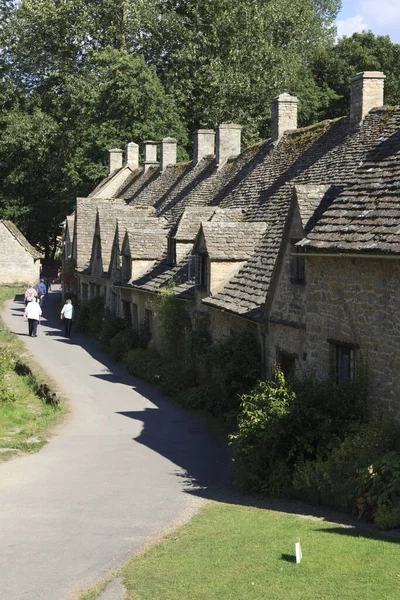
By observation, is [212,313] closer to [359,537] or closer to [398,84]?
[359,537]

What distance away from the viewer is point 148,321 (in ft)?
103

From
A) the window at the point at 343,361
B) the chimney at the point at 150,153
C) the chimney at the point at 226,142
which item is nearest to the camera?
the window at the point at 343,361

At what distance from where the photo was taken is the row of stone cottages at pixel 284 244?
14281 millimetres

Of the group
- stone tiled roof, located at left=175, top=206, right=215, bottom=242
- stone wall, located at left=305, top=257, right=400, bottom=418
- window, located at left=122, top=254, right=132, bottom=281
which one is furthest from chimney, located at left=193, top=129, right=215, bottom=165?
stone wall, located at left=305, top=257, right=400, bottom=418

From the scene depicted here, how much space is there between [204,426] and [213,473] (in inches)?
170

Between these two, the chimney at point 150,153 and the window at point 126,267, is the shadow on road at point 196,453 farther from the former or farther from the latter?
the chimney at point 150,153

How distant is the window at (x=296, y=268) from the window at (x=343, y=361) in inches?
96.2

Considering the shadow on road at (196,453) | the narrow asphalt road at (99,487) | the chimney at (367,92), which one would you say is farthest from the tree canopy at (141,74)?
the narrow asphalt road at (99,487)

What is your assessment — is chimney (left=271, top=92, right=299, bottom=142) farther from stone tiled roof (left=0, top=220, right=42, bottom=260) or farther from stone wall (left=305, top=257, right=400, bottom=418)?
stone tiled roof (left=0, top=220, right=42, bottom=260)

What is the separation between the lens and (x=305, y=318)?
16797 millimetres

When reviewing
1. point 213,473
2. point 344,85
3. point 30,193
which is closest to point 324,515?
point 213,473

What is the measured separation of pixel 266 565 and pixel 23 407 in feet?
48.7

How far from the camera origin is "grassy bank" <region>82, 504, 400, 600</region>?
30.7ft

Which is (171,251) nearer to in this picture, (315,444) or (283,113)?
(283,113)
